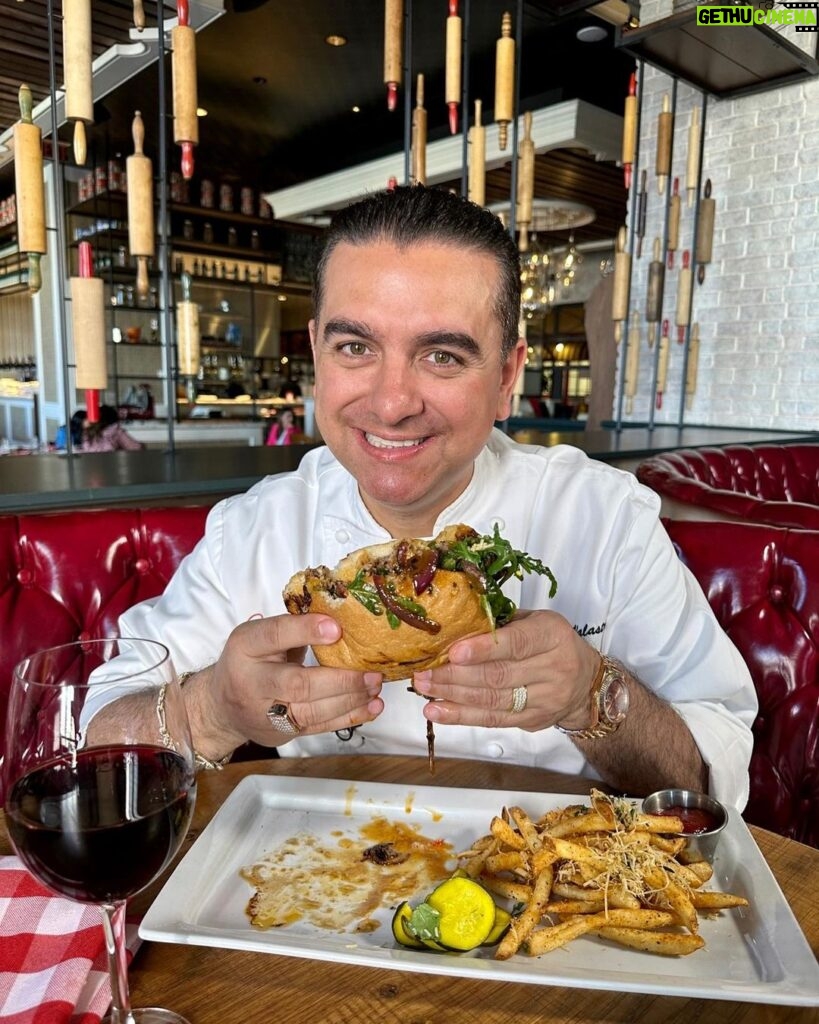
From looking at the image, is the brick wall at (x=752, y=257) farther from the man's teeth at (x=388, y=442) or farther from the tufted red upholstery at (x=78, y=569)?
the man's teeth at (x=388, y=442)

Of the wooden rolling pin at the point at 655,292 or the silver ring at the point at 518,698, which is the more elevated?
the wooden rolling pin at the point at 655,292

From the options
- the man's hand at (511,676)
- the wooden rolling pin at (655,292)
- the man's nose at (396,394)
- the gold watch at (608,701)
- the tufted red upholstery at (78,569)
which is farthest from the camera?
the wooden rolling pin at (655,292)

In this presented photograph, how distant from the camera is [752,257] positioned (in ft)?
18.6

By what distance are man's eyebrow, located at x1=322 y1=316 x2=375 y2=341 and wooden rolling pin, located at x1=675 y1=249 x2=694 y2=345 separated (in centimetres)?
464

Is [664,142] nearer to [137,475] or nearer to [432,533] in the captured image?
[137,475]

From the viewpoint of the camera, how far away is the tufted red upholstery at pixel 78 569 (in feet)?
5.67

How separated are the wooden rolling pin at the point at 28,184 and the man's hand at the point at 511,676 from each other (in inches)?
A: 82.1

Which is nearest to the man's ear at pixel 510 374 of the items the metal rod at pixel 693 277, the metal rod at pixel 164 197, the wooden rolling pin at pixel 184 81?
the wooden rolling pin at pixel 184 81

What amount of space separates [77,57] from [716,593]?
2334mm

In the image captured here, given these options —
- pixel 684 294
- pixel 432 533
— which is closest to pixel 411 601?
pixel 432 533

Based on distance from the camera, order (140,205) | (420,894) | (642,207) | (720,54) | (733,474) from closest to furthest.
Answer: (420,894), (140,205), (733,474), (720,54), (642,207)

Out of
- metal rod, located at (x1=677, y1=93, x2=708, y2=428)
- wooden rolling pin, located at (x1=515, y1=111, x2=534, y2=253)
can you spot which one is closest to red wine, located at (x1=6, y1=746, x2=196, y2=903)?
wooden rolling pin, located at (x1=515, y1=111, x2=534, y2=253)

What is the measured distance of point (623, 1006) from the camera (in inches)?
28.0

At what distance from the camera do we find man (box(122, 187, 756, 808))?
1.01 m
